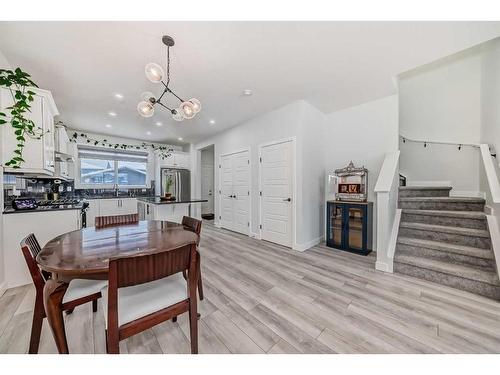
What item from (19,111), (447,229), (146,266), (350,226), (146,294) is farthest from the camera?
(350,226)

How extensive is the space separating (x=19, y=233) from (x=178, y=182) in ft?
12.9

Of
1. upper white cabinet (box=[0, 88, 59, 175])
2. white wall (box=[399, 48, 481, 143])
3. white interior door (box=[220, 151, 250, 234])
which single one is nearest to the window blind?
white interior door (box=[220, 151, 250, 234])

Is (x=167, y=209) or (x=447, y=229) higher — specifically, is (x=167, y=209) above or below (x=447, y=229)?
above

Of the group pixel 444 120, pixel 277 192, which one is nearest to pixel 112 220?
pixel 277 192

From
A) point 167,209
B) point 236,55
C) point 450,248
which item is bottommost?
point 450,248

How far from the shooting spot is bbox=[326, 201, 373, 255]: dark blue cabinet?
3070 mm

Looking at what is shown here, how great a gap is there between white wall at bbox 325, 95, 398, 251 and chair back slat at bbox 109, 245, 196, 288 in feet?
10.9

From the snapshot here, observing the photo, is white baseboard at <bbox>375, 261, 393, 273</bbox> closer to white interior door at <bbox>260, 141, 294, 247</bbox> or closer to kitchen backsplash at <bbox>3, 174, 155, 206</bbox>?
white interior door at <bbox>260, 141, 294, 247</bbox>

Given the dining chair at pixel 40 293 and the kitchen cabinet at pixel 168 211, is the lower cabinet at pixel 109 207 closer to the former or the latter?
the kitchen cabinet at pixel 168 211

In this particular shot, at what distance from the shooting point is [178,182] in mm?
6008

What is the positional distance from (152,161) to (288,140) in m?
4.68

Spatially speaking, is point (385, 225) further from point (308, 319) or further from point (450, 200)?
point (308, 319)
